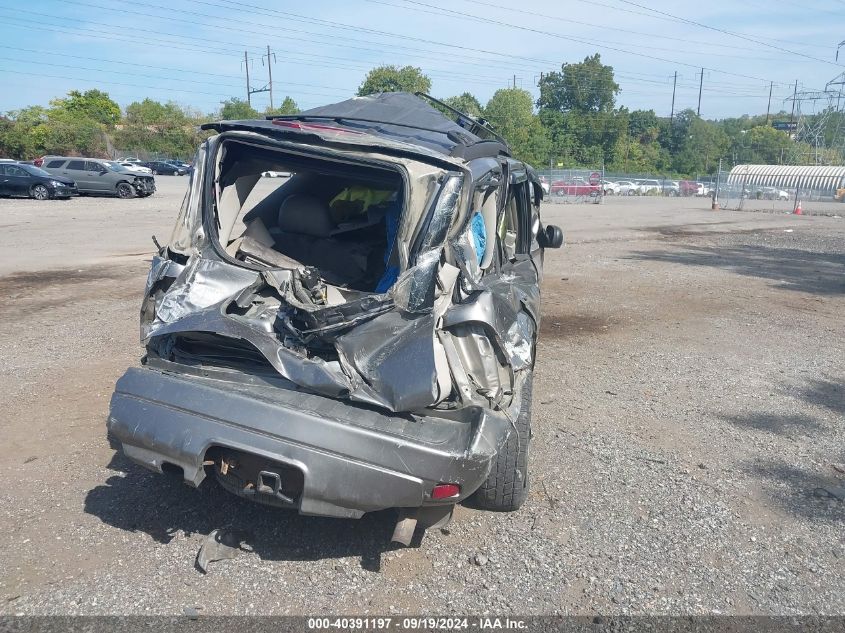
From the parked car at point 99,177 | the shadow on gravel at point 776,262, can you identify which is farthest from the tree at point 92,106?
the shadow on gravel at point 776,262

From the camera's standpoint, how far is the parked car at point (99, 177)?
2675 centimetres

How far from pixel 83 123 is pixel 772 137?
261 feet

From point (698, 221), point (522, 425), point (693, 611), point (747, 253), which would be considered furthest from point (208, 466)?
point (698, 221)

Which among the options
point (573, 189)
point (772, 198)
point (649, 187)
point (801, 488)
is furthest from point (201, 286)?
point (649, 187)

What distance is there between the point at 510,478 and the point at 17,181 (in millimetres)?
25667

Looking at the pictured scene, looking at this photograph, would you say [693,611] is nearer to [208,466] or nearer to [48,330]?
[208,466]

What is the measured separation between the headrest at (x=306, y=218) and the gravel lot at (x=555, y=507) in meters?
1.73

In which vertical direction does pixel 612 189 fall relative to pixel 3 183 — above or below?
below

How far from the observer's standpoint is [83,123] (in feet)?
206

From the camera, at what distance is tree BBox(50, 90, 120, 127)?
7769 centimetres

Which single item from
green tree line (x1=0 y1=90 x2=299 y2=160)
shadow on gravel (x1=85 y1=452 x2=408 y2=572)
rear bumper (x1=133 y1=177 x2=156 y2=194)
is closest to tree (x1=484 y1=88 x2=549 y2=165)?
green tree line (x1=0 y1=90 x2=299 y2=160)

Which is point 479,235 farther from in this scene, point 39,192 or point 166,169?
point 166,169

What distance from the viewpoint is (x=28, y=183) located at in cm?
2427

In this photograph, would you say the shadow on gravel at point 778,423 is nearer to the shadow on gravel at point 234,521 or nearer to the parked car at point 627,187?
the shadow on gravel at point 234,521
